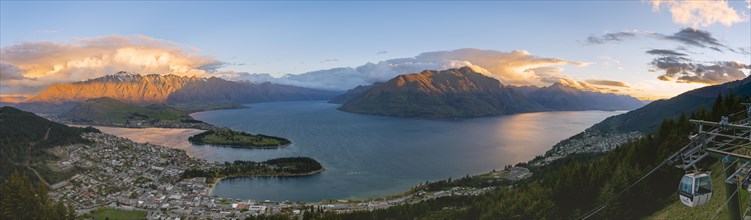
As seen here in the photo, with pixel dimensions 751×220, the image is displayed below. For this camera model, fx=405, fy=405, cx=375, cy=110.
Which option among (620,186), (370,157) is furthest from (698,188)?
(370,157)

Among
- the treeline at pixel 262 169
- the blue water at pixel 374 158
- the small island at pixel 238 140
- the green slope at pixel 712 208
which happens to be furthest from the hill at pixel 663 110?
the green slope at pixel 712 208

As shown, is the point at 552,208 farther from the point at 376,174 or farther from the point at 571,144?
the point at 571,144

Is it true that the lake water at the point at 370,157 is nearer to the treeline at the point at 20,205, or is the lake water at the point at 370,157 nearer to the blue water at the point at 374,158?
the blue water at the point at 374,158

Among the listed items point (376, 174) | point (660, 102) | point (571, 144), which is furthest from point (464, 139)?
point (660, 102)

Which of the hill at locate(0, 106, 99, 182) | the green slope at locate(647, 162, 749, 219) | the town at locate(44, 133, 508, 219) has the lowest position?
the town at locate(44, 133, 508, 219)

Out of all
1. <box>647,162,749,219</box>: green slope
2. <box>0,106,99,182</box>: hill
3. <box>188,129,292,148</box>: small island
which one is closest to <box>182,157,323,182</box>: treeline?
<box>0,106,99,182</box>: hill

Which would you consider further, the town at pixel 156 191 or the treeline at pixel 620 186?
the town at pixel 156 191

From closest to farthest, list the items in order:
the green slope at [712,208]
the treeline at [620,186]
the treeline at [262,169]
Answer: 1. the green slope at [712,208]
2. the treeline at [620,186]
3. the treeline at [262,169]

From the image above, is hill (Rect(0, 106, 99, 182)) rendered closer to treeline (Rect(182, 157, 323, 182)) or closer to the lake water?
treeline (Rect(182, 157, 323, 182))

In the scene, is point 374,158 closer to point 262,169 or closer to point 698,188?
point 262,169
